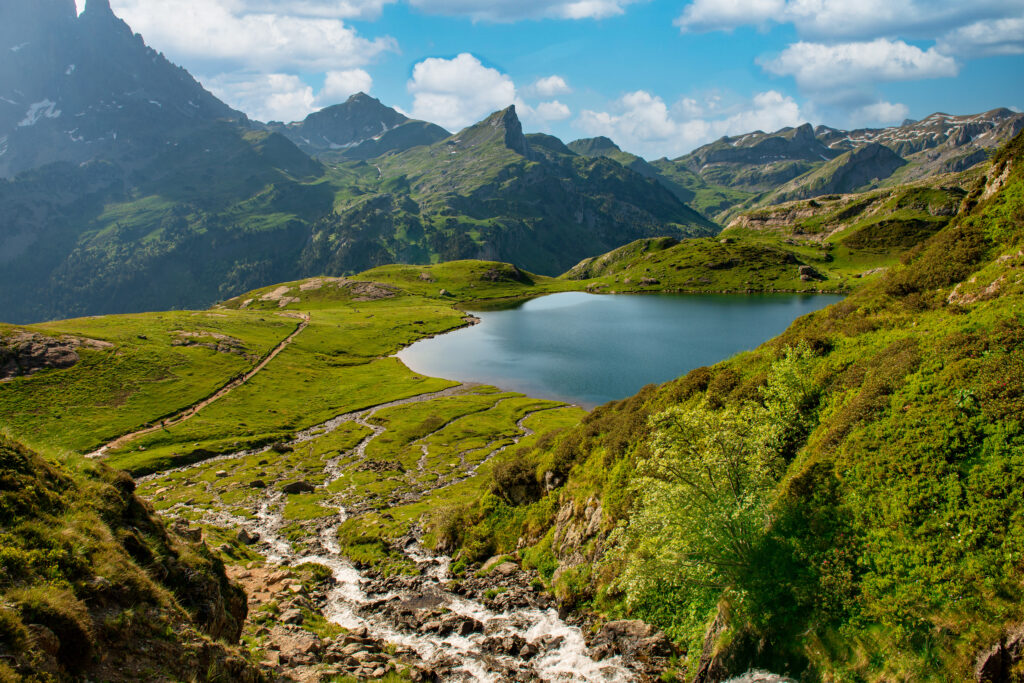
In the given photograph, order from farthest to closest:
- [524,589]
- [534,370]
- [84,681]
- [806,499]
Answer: [534,370] → [524,589] → [806,499] → [84,681]

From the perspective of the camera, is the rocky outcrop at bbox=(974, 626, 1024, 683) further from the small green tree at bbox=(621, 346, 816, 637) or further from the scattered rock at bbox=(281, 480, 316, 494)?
the scattered rock at bbox=(281, 480, 316, 494)

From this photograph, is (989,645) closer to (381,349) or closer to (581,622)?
(581,622)

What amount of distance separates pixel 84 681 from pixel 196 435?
89.2 metres

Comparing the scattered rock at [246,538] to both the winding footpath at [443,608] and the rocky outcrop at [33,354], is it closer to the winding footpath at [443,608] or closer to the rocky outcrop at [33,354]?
the winding footpath at [443,608]

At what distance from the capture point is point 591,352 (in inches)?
5842

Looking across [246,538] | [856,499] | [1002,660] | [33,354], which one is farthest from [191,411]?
[1002,660]

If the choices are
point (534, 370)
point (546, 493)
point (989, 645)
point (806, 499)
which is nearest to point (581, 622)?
point (546, 493)

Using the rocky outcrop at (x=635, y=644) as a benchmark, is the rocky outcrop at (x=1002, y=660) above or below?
above

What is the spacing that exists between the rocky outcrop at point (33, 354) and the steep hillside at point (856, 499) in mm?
121136

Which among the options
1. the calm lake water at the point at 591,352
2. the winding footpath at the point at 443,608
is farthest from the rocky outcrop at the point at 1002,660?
the calm lake water at the point at 591,352

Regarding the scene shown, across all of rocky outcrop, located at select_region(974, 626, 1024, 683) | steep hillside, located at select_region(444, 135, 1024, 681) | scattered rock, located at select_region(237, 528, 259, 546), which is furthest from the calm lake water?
rocky outcrop, located at select_region(974, 626, 1024, 683)

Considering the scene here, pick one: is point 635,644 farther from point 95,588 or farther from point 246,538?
point 246,538

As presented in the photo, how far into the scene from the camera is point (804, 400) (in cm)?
2828

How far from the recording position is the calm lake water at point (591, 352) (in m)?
119
